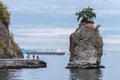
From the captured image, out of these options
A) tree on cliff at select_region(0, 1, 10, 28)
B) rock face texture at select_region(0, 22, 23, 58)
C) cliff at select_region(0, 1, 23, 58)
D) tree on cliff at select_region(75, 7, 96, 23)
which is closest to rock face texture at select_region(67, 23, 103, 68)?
tree on cliff at select_region(75, 7, 96, 23)

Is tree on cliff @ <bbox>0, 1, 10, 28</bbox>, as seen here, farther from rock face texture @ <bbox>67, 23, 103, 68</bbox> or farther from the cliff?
rock face texture @ <bbox>67, 23, 103, 68</bbox>

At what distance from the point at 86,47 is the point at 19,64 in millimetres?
22781

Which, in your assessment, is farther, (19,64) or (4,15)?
(4,15)

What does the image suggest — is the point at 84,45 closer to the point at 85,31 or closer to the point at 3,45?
the point at 85,31

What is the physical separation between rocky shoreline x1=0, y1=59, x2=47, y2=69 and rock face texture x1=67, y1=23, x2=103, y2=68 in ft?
36.1

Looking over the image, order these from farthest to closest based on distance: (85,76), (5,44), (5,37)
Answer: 1. (5,37)
2. (5,44)
3. (85,76)

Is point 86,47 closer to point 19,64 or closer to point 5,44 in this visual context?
point 19,64

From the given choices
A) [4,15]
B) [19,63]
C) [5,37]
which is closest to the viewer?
[19,63]

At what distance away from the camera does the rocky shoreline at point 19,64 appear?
172m

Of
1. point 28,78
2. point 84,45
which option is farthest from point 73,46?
point 28,78

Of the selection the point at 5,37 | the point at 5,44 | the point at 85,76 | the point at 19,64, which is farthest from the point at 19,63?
the point at 85,76

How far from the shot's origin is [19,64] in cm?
17725

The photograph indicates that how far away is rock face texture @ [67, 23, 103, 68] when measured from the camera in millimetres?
182500

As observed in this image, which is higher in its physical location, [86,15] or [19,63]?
[86,15]
